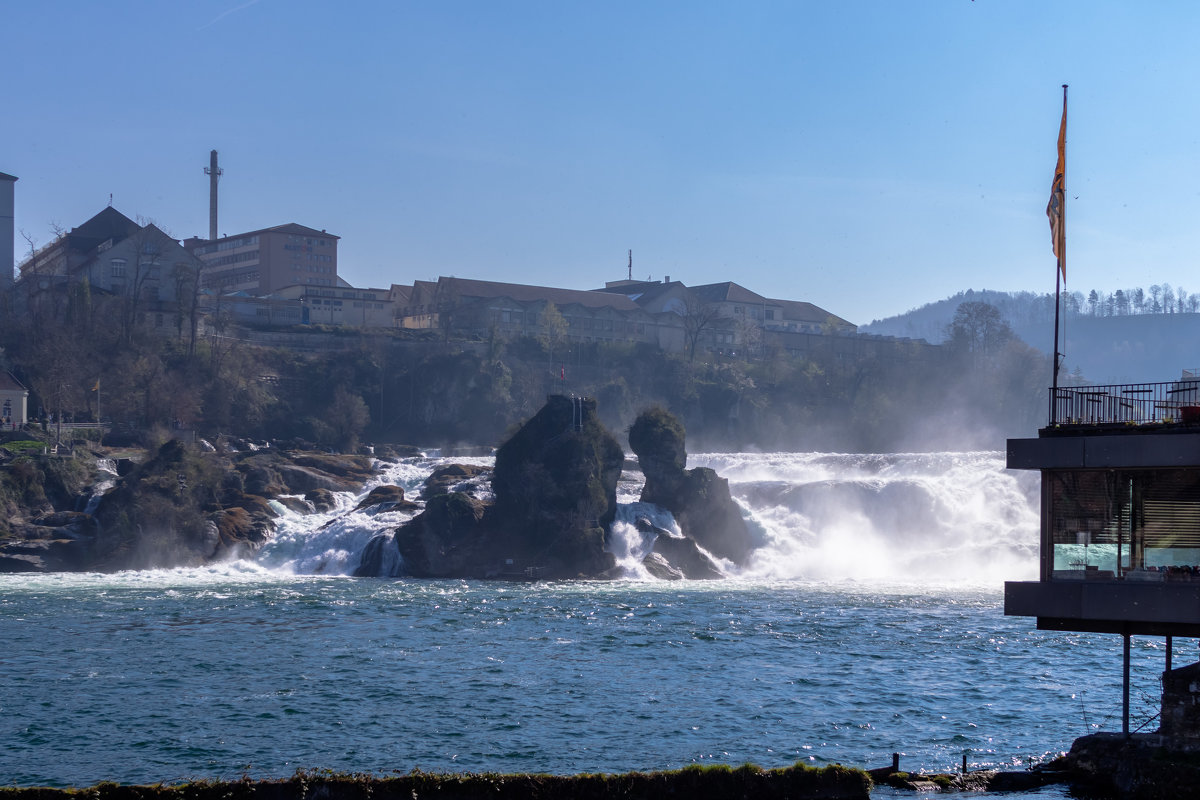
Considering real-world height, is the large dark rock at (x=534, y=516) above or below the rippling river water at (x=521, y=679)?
above

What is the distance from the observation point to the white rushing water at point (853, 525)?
66938mm

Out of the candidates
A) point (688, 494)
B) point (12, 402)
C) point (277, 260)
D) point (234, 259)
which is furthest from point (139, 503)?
point (234, 259)

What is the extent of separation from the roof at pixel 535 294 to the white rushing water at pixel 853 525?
45.7m

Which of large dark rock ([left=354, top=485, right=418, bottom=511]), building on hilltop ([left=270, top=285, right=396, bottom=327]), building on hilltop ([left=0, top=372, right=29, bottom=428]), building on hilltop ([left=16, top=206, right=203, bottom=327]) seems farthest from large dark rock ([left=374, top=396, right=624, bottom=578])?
building on hilltop ([left=270, top=285, right=396, bottom=327])

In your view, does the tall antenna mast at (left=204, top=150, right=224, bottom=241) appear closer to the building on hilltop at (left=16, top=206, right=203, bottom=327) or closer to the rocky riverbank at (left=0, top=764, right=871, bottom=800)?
the building on hilltop at (left=16, top=206, right=203, bottom=327)

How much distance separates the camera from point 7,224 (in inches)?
4092

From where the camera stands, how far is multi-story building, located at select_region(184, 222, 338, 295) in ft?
458

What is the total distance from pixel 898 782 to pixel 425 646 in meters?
22.2

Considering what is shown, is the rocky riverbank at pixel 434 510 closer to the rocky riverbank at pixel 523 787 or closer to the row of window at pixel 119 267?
the row of window at pixel 119 267

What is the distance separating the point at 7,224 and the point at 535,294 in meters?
51.2

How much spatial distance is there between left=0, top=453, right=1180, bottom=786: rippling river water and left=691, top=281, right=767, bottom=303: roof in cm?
9193

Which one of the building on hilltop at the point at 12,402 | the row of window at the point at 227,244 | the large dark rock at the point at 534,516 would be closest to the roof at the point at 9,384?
the building on hilltop at the point at 12,402

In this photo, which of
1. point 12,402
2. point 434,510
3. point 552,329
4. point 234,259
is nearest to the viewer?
point 434,510

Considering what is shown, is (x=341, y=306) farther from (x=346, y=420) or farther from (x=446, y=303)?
(x=346, y=420)
